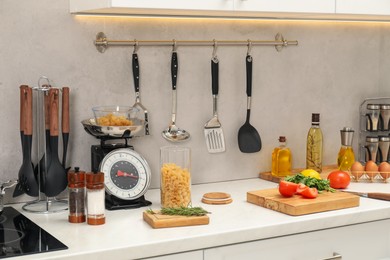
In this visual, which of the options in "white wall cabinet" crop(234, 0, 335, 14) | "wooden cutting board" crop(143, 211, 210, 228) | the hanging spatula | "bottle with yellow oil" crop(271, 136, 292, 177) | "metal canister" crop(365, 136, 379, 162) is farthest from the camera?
"metal canister" crop(365, 136, 379, 162)

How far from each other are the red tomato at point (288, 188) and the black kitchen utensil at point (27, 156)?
842 millimetres

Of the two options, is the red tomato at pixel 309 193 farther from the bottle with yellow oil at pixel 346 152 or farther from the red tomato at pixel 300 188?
the bottle with yellow oil at pixel 346 152

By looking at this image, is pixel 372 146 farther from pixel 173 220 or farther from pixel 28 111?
pixel 28 111

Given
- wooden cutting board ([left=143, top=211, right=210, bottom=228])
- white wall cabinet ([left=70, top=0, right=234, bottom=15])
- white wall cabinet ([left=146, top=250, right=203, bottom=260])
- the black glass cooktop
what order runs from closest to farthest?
the black glass cooktop, white wall cabinet ([left=146, top=250, right=203, bottom=260]), wooden cutting board ([left=143, top=211, right=210, bottom=228]), white wall cabinet ([left=70, top=0, right=234, bottom=15])

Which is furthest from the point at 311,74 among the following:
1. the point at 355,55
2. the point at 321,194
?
the point at 321,194

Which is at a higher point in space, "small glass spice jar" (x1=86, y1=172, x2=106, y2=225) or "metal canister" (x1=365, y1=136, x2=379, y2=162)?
"metal canister" (x1=365, y1=136, x2=379, y2=162)

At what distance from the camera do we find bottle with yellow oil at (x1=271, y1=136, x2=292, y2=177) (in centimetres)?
289

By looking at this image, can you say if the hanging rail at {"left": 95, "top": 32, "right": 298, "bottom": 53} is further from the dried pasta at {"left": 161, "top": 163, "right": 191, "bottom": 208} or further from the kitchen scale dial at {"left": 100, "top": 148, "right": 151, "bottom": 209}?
the dried pasta at {"left": 161, "top": 163, "right": 191, "bottom": 208}

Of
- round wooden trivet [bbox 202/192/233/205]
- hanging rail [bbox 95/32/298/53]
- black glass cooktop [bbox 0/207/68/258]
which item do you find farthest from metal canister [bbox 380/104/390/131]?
black glass cooktop [bbox 0/207/68/258]

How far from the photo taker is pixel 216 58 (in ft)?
9.20

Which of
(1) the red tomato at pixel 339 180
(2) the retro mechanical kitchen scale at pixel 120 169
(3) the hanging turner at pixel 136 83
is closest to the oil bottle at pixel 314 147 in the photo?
(1) the red tomato at pixel 339 180

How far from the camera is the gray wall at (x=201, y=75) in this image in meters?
2.43

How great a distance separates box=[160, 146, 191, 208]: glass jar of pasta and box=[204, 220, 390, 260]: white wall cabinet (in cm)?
29

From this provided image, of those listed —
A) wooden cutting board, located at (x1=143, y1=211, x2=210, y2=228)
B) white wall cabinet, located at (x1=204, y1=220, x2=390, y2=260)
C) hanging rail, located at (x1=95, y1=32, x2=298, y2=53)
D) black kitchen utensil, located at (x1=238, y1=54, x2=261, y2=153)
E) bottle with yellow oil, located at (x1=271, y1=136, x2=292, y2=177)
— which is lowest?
white wall cabinet, located at (x1=204, y1=220, x2=390, y2=260)
